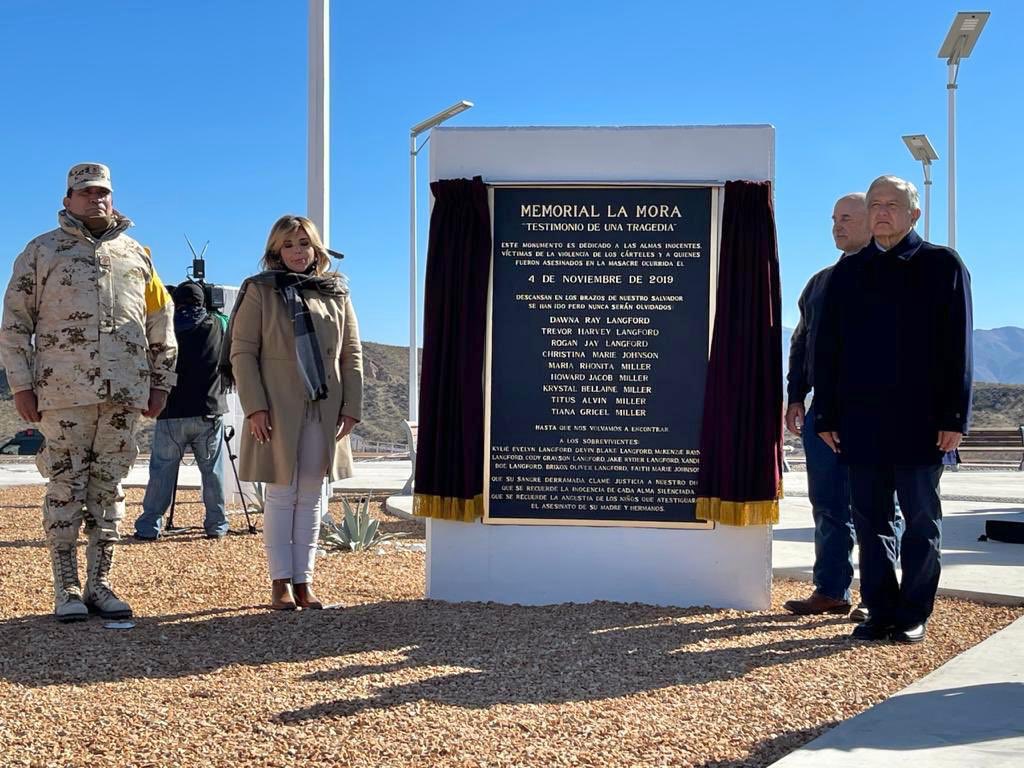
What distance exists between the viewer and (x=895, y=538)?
536 centimetres

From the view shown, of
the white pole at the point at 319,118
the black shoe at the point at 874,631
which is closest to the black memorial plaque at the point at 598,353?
the black shoe at the point at 874,631

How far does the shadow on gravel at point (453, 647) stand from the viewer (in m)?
4.38

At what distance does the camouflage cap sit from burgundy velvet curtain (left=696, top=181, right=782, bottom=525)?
10.1ft

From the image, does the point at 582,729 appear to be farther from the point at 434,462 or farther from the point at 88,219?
the point at 88,219

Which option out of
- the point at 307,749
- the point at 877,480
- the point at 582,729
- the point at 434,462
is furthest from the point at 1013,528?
the point at 307,749

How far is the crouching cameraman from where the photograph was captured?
9055 mm

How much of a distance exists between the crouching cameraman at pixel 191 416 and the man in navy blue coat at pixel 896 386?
212 inches

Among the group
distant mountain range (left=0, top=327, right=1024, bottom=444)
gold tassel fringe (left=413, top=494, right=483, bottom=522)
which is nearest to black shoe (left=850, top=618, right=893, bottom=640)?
gold tassel fringe (left=413, top=494, right=483, bottom=522)

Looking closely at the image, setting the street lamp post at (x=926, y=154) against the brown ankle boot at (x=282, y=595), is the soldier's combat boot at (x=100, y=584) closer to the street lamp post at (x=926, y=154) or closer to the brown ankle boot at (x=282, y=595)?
the brown ankle boot at (x=282, y=595)

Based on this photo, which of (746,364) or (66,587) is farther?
(746,364)

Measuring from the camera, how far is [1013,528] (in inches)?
349

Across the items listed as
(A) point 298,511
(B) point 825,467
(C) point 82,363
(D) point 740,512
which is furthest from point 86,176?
(B) point 825,467

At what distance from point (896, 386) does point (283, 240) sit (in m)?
3.06

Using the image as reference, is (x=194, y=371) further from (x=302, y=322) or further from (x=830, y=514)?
(x=830, y=514)
